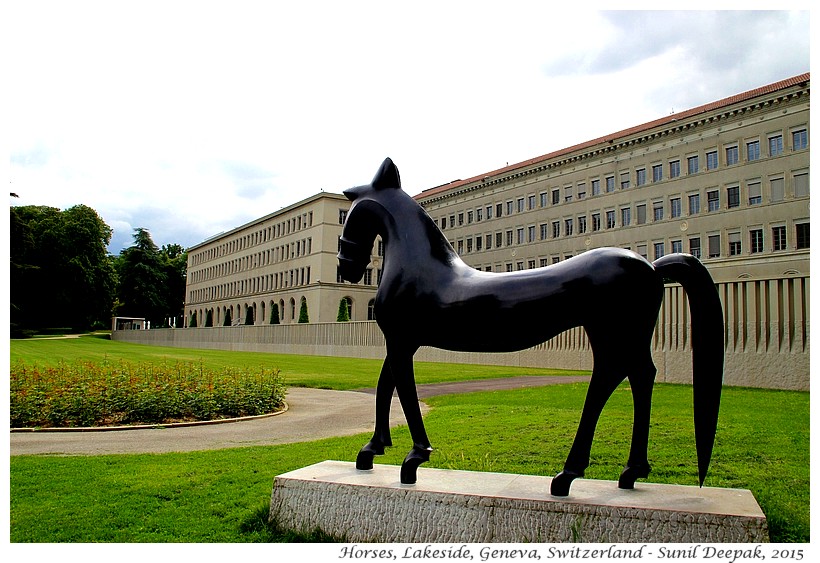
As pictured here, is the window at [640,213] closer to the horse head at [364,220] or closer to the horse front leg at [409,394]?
the horse head at [364,220]

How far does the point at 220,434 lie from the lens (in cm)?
1162

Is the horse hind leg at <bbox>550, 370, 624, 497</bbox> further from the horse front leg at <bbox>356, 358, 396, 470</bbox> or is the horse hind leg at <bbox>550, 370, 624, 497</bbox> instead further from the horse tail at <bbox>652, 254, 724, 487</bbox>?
the horse front leg at <bbox>356, 358, 396, 470</bbox>

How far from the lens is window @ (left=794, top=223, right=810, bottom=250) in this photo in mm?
46469

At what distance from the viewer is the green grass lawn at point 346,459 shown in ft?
18.7

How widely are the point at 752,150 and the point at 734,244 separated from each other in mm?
7241

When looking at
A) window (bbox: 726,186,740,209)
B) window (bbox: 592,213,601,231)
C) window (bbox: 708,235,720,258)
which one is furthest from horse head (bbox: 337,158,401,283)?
window (bbox: 592,213,601,231)

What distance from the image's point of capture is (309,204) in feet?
265

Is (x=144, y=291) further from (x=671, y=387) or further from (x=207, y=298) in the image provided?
(x=671, y=387)

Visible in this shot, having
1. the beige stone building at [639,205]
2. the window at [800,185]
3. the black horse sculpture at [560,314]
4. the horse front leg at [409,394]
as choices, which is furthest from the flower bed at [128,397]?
the window at [800,185]

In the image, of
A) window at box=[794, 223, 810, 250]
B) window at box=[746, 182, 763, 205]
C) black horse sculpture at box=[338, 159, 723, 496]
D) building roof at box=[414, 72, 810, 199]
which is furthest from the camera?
window at box=[746, 182, 763, 205]

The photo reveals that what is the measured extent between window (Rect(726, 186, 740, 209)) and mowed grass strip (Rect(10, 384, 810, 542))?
42.8 meters

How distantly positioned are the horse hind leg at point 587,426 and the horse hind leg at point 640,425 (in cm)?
27

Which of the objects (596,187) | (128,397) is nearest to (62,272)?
(596,187)

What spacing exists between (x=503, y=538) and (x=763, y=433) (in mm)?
7195
